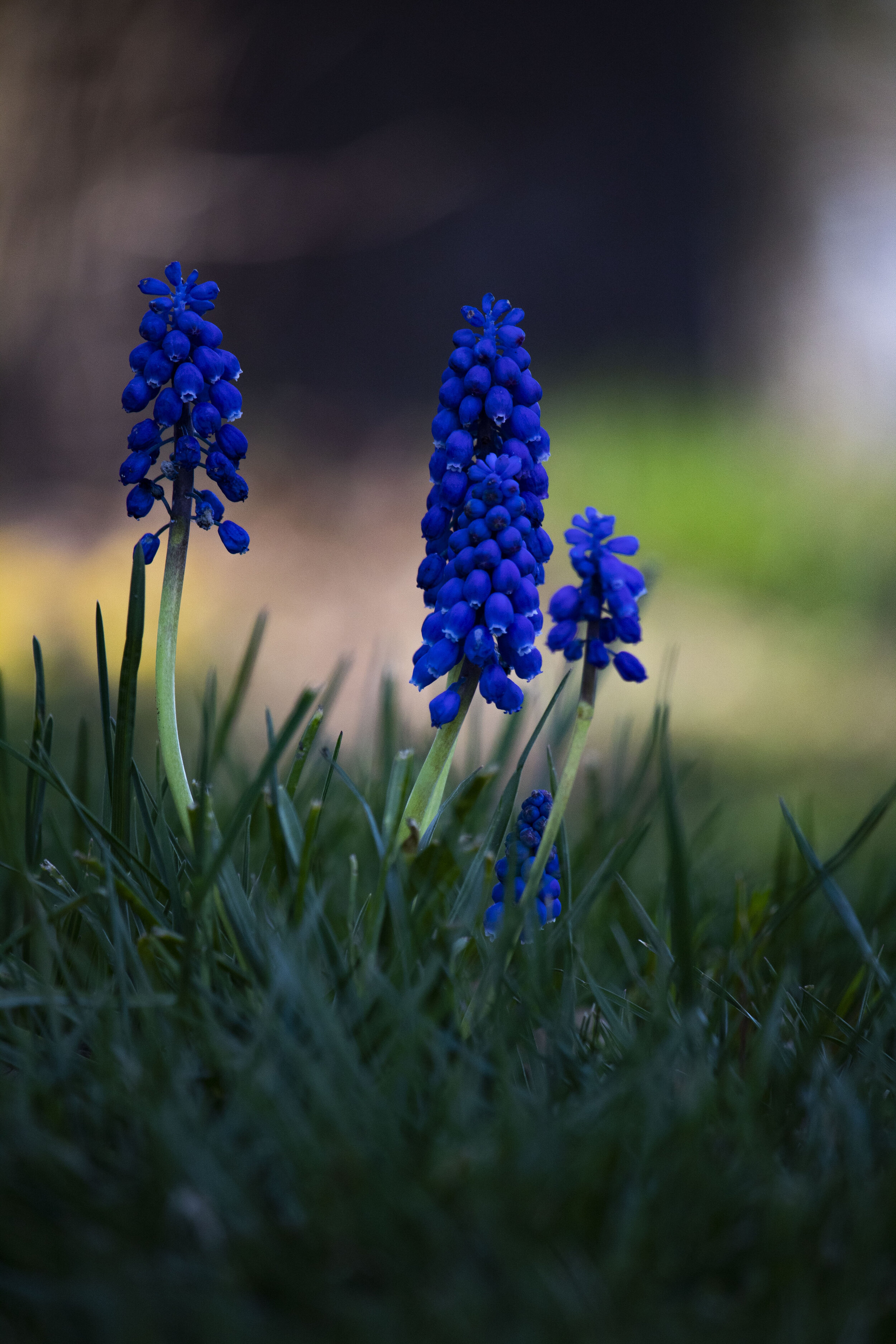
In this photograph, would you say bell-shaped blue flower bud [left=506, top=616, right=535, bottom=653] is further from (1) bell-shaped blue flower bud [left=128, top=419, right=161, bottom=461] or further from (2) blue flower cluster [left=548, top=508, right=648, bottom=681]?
(1) bell-shaped blue flower bud [left=128, top=419, right=161, bottom=461]

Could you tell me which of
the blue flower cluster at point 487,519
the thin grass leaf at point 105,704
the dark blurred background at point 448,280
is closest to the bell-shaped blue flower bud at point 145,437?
the thin grass leaf at point 105,704

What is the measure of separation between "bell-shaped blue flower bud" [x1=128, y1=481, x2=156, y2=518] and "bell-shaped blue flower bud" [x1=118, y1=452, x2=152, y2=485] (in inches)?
0.5

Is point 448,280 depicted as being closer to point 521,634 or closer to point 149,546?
point 149,546

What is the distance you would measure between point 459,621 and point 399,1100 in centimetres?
57

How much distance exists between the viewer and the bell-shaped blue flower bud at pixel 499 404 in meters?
1.35

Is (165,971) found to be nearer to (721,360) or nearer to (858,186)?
(721,360)

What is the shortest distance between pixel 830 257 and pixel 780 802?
316 inches

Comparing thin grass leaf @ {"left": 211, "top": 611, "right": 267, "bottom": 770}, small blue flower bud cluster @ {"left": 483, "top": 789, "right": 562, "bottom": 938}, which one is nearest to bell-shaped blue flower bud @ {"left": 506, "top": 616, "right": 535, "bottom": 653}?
small blue flower bud cluster @ {"left": 483, "top": 789, "right": 562, "bottom": 938}

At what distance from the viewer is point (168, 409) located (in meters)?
1.41

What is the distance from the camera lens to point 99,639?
4.79 ft

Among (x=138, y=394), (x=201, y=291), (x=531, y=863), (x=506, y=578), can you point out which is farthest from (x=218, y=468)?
(x=531, y=863)

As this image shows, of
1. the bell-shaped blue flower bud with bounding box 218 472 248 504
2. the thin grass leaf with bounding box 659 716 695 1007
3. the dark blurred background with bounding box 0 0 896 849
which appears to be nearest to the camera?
the thin grass leaf with bounding box 659 716 695 1007

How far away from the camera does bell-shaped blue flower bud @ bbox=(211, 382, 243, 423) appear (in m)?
1.43

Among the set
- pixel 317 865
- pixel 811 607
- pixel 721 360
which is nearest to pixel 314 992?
pixel 317 865
